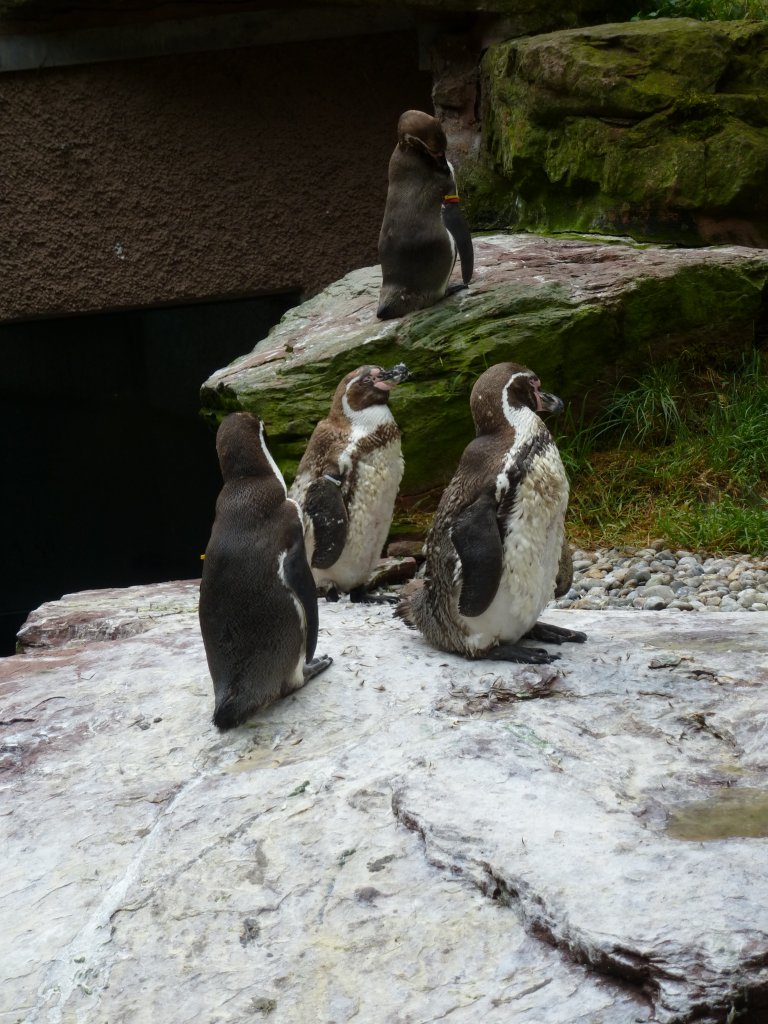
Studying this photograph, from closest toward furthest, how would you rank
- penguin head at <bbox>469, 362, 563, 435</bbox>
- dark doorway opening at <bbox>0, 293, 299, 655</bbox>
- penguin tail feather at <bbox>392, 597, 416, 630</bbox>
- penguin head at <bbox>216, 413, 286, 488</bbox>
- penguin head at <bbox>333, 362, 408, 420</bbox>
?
1. penguin head at <bbox>216, 413, 286, 488</bbox>
2. penguin head at <bbox>469, 362, 563, 435</bbox>
3. penguin tail feather at <bbox>392, 597, 416, 630</bbox>
4. penguin head at <bbox>333, 362, 408, 420</bbox>
5. dark doorway opening at <bbox>0, 293, 299, 655</bbox>

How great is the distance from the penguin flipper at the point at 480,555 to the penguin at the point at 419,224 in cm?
308

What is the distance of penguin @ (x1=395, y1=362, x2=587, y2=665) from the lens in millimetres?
3395

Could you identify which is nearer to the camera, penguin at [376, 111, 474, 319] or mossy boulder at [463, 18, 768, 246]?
penguin at [376, 111, 474, 319]

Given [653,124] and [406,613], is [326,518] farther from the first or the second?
[653,124]

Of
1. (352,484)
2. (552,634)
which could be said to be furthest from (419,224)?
(552,634)

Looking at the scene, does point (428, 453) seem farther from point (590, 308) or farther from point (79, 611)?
point (79, 611)

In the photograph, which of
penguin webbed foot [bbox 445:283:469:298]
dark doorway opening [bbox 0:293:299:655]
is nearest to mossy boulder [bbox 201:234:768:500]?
penguin webbed foot [bbox 445:283:469:298]

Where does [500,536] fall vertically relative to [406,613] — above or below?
above

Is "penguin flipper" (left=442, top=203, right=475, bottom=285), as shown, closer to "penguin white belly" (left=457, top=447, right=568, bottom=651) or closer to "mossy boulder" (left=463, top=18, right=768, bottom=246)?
"mossy boulder" (left=463, top=18, right=768, bottom=246)

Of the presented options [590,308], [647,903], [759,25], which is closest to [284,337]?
[590,308]

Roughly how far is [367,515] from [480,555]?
1.34 metres

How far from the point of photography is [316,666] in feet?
11.2

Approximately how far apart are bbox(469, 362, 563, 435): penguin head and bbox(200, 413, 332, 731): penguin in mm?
666

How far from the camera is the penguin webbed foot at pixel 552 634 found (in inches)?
143
